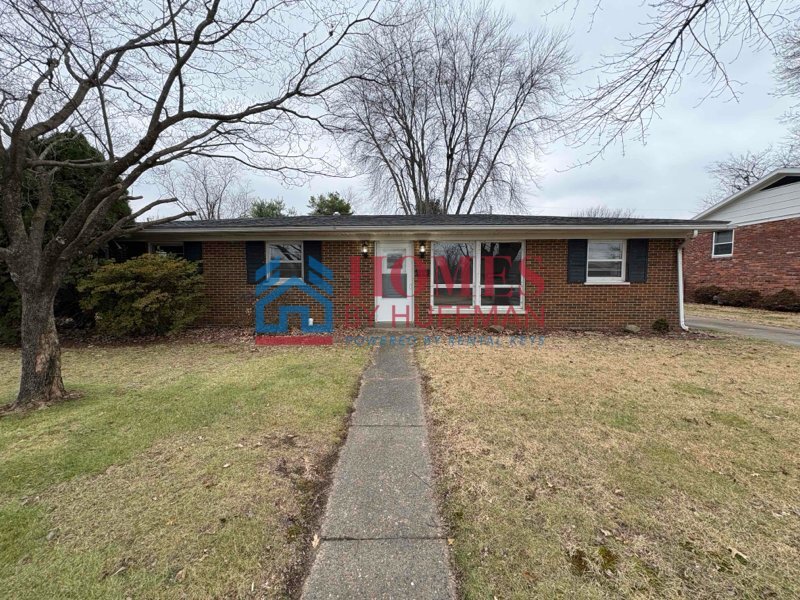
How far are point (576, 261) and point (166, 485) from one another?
8.47m

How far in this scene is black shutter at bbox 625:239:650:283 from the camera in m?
8.09

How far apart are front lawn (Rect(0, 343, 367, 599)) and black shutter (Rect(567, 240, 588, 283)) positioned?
618cm

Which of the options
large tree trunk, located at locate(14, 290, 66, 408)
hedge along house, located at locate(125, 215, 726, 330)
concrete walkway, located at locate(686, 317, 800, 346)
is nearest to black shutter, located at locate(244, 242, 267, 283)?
hedge along house, located at locate(125, 215, 726, 330)

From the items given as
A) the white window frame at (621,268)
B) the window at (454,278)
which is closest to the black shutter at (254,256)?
the window at (454,278)

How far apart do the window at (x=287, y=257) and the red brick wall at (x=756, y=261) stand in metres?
16.0

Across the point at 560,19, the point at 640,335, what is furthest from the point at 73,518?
the point at 640,335

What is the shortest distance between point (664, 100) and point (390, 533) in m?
4.47

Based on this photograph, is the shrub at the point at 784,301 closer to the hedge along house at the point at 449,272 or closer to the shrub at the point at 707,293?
the shrub at the point at 707,293

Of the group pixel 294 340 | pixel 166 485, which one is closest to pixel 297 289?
pixel 294 340

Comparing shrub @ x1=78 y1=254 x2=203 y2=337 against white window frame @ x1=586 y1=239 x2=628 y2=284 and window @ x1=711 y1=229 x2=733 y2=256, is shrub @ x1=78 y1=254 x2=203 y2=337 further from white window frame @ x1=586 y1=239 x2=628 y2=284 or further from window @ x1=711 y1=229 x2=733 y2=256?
window @ x1=711 y1=229 x2=733 y2=256

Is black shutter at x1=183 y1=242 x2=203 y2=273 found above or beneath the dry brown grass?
above

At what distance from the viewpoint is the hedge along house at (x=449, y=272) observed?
8141 millimetres

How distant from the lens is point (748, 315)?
36.7 feet

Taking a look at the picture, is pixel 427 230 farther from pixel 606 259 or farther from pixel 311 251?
pixel 606 259
